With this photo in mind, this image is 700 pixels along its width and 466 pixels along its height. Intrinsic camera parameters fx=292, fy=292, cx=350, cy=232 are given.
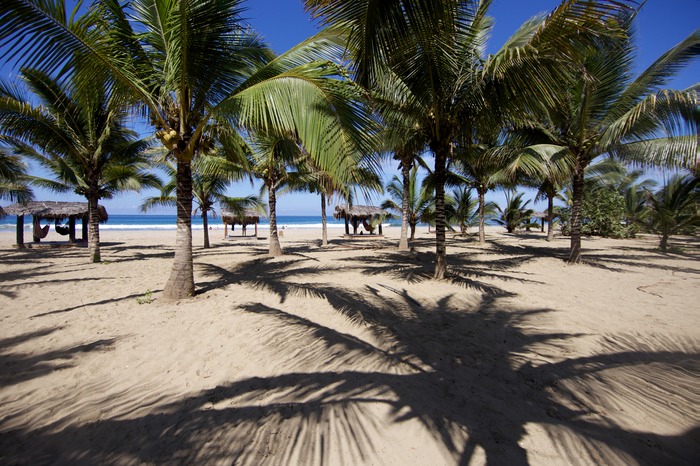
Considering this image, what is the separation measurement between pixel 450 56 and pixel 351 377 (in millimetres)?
4860

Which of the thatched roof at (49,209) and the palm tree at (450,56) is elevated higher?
the palm tree at (450,56)

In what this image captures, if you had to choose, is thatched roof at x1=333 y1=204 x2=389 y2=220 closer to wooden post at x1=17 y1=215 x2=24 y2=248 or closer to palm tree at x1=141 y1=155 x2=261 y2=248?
palm tree at x1=141 y1=155 x2=261 y2=248

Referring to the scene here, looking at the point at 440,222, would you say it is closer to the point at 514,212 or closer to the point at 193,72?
the point at 193,72

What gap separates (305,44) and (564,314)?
5558 millimetres

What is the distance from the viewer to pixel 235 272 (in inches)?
307

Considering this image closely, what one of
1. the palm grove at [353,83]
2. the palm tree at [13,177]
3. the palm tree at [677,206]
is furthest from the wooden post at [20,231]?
the palm tree at [677,206]

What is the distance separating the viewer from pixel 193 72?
4.34 meters

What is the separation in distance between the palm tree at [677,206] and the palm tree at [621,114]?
395 cm

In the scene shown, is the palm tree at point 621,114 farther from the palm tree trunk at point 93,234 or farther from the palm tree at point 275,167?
the palm tree trunk at point 93,234

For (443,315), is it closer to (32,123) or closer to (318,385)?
(318,385)

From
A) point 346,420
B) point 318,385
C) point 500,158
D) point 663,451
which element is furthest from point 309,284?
point 500,158

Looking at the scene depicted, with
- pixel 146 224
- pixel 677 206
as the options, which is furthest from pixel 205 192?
pixel 146 224

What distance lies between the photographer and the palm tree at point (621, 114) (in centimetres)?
603

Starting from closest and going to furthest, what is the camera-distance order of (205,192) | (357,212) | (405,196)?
1. (405,196)
2. (205,192)
3. (357,212)
